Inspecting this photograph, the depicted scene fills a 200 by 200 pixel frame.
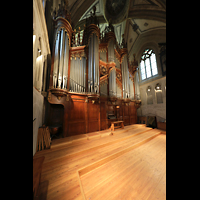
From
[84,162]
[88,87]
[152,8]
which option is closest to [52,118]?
[88,87]

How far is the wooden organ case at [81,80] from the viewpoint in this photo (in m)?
3.14

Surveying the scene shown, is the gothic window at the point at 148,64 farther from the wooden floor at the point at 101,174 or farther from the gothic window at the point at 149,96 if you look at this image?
the wooden floor at the point at 101,174

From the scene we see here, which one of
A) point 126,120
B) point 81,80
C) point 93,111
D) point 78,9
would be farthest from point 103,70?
point 78,9

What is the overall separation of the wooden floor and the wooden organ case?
1.39m

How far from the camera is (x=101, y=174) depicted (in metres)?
1.66

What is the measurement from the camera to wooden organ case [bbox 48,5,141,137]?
3.14m

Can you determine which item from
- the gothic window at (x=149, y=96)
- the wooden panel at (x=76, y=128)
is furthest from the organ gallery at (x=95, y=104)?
the gothic window at (x=149, y=96)

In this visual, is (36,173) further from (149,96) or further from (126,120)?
(149,96)

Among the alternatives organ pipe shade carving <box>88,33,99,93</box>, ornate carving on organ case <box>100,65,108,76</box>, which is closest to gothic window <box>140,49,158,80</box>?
ornate carving on organ case <box>100,65,108,76</box>

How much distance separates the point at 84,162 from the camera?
183 cm

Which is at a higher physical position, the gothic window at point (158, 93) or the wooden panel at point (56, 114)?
the gothic window at point (158, 93)

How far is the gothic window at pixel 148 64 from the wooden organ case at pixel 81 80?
4.27m

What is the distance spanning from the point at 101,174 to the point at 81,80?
11.2 feet
